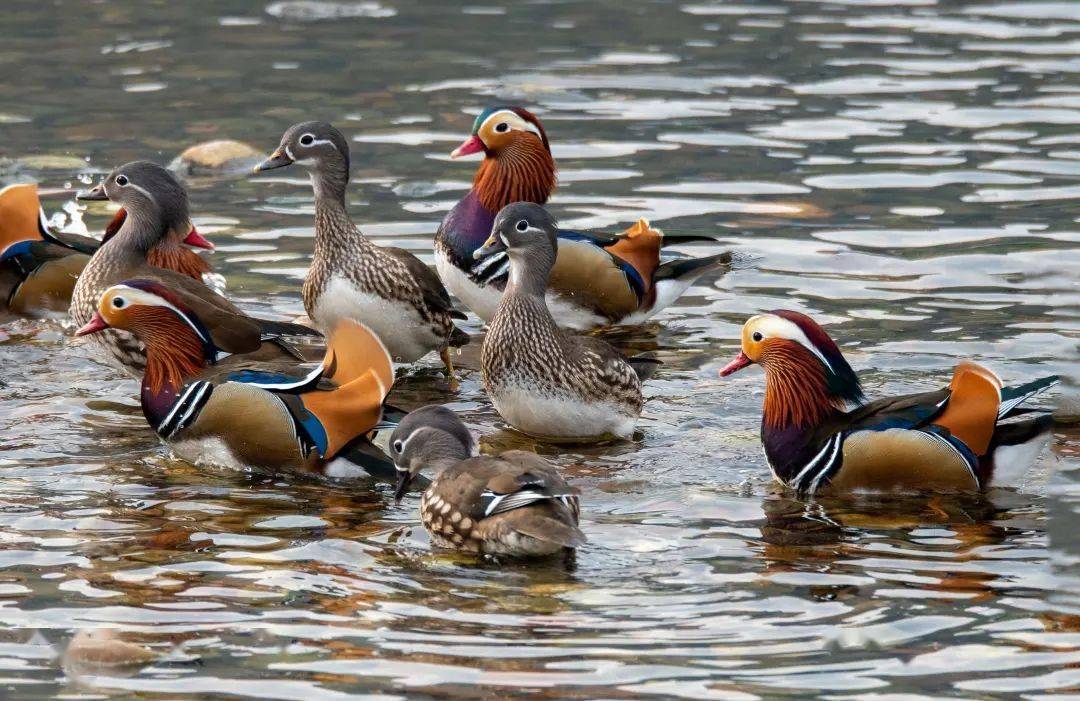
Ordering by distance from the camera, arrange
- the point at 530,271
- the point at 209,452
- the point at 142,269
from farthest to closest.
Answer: the point at 142,269
the point at 530,271
the point at 209,452

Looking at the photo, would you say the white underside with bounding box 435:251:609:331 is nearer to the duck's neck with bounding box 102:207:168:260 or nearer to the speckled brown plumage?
the speckled brown plumage

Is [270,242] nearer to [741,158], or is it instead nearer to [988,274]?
[741,158]

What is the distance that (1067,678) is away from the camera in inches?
188

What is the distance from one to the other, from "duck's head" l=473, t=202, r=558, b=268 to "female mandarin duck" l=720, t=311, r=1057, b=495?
1.43m

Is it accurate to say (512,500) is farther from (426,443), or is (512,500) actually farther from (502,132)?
(502,132)

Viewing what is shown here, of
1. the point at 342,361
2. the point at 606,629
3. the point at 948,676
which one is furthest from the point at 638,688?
the point at 342,361

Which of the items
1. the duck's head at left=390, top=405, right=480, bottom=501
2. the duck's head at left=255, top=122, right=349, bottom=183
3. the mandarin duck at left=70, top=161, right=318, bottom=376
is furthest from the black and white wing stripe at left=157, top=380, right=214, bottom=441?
the duck's head at left=255, top=122, right=349, bottom=183

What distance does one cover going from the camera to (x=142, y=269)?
841 cm

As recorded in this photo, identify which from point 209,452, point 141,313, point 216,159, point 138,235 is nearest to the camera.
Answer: point 209,452

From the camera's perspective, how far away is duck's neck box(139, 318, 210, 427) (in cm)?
705

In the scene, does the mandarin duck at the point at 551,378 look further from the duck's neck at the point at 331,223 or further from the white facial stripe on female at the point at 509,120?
the white facial stripe on female at the point at 509,120

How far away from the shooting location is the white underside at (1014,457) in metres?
6.48

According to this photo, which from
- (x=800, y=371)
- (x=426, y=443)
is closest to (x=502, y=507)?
(x=426, y=443)

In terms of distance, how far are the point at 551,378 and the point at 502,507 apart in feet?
Result: 5.32
